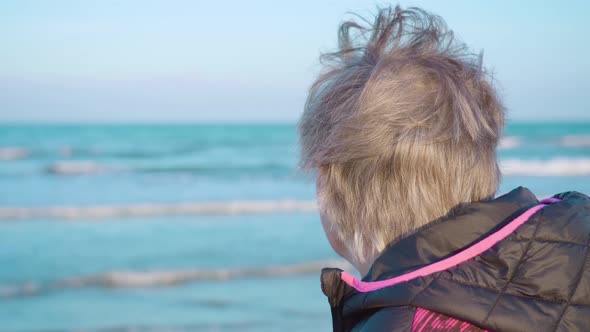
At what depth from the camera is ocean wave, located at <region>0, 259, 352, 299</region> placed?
6496 millimetres

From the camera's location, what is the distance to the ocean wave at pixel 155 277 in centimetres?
650

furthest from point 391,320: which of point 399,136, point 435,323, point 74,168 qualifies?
point 74,168

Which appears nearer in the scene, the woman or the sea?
the woman

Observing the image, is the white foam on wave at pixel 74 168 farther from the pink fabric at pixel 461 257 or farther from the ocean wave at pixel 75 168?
the pink fabric at pixel 461 257

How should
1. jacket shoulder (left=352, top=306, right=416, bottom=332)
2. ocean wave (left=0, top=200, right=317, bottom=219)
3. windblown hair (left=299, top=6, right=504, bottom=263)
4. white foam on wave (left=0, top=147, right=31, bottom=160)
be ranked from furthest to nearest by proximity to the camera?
1. white foam on wave (left=0, top=147, right=31, bottom=160)
2. ocean wave (left=0, top=200, right=317, bottom=219)
3. windblown hair (left=299, top=6, right=504, bottom=263)
4. jacket shoulder (left=352, top=306, right=416, bottom=332)

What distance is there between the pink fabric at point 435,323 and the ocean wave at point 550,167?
14.9 m

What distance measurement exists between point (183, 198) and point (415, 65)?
456 inches

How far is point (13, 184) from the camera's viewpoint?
48.4ft

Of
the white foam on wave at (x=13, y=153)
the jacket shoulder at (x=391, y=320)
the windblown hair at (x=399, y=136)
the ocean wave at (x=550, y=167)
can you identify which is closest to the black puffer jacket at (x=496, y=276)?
the jacket shoulder at (x=391, y=320)

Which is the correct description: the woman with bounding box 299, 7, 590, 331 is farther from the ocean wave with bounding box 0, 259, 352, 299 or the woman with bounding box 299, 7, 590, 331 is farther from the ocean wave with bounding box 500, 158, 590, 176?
the ocean wave with bounding box 500, 158, 590, 176

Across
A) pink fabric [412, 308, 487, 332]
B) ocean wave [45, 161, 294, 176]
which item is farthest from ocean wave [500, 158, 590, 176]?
pink fabric [412, 308, 487, 332]

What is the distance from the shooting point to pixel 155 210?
432 inches

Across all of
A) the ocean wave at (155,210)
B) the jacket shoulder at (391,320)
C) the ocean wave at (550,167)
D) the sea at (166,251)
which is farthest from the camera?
the ocean wave at (550,167)

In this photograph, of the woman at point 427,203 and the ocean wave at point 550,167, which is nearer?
the woman at point 427,203
